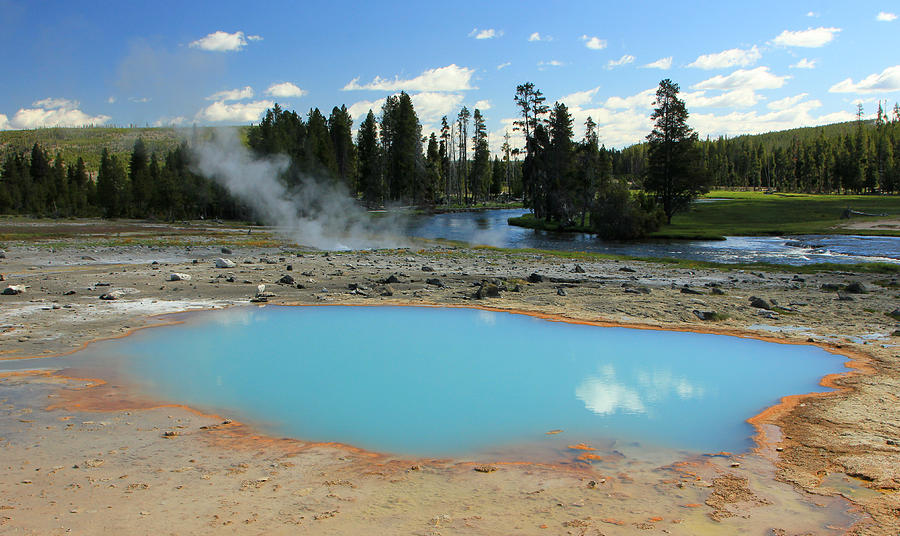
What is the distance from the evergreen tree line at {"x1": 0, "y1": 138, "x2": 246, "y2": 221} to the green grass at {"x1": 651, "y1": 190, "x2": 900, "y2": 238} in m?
45.0

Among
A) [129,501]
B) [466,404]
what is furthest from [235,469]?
[466,404]

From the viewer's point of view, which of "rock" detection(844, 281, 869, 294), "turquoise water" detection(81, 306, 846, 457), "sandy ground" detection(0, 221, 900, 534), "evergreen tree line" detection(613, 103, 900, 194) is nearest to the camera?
"sandy ground" detection(0, 221, 900, 534)

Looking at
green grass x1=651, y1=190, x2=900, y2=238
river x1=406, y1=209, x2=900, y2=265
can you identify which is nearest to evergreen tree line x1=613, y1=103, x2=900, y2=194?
green grass x1=651, y1=190, x2=900, y2=238

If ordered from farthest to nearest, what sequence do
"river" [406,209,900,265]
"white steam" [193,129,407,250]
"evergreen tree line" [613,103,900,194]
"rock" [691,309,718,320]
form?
1. "evergreen tree line" [613,103,900,194]
2. "white steam" [193,129,407,250]
3. "river" [406,209,900,265]
4. "rock" [691,309,718,320]

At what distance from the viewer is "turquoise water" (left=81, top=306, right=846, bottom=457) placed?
7.40 metres

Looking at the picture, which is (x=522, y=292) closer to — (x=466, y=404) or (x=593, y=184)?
(x=466, y=404)

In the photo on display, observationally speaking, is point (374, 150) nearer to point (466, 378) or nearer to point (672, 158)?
point (672, 158)

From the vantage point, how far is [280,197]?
58844 mm

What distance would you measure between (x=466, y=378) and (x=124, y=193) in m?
81.1

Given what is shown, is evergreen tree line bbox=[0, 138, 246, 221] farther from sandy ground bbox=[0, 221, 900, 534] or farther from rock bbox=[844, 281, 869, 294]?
sandy ground bbox=[0, 221, 900, 534]

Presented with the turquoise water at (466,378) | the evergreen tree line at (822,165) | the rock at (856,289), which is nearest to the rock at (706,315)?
the turquoise water at (466,378)

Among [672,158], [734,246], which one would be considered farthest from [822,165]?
[734,246]

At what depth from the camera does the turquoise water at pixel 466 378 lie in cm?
740

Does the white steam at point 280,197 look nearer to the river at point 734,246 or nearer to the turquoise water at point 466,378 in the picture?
the river at point 734,246
